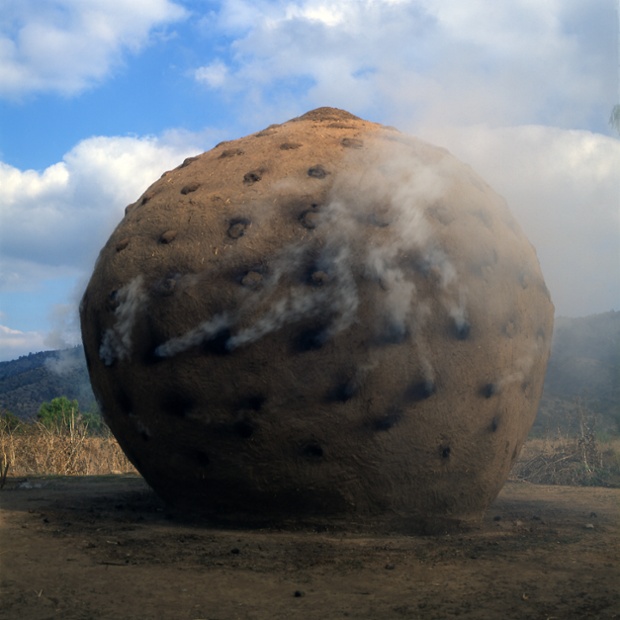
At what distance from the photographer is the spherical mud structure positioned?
514 centimetres

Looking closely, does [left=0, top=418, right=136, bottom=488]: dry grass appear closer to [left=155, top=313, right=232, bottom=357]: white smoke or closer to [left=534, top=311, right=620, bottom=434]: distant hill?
[left=155, top=313, right=232, bottom=357]: white smoke

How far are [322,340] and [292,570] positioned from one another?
136 cm

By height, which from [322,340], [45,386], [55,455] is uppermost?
[45,386]

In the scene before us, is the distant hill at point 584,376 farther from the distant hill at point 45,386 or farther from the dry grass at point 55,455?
the distant hill at point 45,386

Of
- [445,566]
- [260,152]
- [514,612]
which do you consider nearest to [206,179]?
[260,152]

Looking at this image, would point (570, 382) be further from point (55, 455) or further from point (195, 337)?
point (195, 337)

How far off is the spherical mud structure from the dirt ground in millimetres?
363

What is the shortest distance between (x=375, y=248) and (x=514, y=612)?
92.5 inches

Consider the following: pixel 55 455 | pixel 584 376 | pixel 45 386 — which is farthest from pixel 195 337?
pixel 45 386

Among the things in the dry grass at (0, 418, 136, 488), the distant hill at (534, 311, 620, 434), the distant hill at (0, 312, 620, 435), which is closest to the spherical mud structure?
the dry grass at (0, 418, 136, 488)

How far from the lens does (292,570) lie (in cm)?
451

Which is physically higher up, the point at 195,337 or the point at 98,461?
the point at 195,337

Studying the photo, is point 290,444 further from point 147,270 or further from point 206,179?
point 206,179

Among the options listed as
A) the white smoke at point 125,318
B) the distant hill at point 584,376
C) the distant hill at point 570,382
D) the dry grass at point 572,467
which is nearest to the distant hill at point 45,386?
the distant hill at point 570,382
